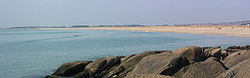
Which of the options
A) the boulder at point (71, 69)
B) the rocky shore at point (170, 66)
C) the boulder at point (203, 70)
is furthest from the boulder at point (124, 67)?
the boulder at point (203, 70)

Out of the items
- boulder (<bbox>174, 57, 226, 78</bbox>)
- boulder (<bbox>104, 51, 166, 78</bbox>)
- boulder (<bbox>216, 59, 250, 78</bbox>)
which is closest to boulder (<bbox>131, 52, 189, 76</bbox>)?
boulder (<bbox>174, 57, 226, 78</bbox>)

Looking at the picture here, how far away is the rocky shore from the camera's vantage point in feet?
26.4

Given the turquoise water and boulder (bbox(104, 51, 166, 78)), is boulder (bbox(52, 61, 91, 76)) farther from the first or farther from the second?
boulder (bbox(104, 51, 166, 78))

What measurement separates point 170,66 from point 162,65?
0.27 m

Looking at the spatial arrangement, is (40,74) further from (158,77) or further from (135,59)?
(158,77)

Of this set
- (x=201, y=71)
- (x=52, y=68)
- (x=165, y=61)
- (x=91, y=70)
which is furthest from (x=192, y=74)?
(x=52, y=68)

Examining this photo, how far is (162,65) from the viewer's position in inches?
379

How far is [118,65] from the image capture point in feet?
42.4

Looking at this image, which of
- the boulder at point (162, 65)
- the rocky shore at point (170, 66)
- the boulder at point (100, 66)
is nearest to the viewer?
the rocky shore at point (170, 66)

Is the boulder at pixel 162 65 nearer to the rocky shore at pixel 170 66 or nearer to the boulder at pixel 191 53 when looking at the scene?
the rocky shore at pixel 170 66

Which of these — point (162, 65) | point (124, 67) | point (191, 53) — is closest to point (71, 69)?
point (124, 67)

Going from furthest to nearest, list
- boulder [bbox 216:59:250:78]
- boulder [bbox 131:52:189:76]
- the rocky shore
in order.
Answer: boulder [bbox 131:52:189:76] < the rocky shore < boulder [bbox 216:59:250:78]

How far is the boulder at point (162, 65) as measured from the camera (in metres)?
9.46

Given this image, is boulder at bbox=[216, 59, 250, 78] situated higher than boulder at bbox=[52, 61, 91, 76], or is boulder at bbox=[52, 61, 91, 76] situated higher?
boulder at bbox=[216, 59, 250, 78]
